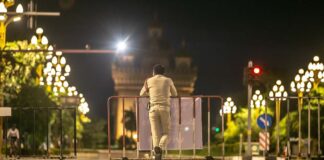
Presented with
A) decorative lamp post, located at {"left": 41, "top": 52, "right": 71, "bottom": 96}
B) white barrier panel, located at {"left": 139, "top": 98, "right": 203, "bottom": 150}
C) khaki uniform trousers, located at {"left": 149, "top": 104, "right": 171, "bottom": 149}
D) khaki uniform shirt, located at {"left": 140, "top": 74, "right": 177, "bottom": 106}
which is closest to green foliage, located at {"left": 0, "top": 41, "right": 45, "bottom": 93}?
decorative lamp post, located at {"left": 41, "top": 52, "right": 71, "bottom": 96}

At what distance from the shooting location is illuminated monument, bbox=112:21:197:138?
145m

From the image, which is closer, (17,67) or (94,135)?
(17,67)

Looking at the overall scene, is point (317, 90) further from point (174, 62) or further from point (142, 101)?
point (174, 62)

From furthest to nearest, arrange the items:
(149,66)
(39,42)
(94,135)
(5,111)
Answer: (149,66), (94,135), (39,42), (5,111)

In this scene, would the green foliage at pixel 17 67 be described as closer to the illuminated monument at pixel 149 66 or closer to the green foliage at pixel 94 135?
the green foliage at pixel 94 135

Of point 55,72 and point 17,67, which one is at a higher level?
point 55,72

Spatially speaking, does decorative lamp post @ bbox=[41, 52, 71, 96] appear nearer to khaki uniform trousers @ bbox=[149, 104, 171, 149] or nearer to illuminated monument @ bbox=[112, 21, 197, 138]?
khaki uniform trousers @ bbox=[149, 104, 171, 149]

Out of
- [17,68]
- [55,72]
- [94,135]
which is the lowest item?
[94,135]

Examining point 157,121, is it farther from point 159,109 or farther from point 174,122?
point 174,122

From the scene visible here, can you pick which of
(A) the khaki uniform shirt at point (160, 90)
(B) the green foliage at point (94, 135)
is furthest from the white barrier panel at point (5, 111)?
(B) the green foliage at point (94, 135)

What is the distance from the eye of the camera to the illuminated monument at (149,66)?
474 feet

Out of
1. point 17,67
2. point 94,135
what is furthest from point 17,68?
point 94,135

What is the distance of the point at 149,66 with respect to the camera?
6014 inches

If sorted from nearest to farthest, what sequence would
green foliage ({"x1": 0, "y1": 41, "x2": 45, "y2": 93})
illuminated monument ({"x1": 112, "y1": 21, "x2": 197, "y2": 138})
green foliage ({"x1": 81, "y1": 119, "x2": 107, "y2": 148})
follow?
green foliage ({"x1": 0, "y1": 41, "x2": 45, "y2": 93}) → green foliage ({"x1": 81, "y1": 119, "x2": 107, "y2": 148}) → illuminated monument ({"x1": 112, "y1": 21, "x2": 197, "y2": 138})
